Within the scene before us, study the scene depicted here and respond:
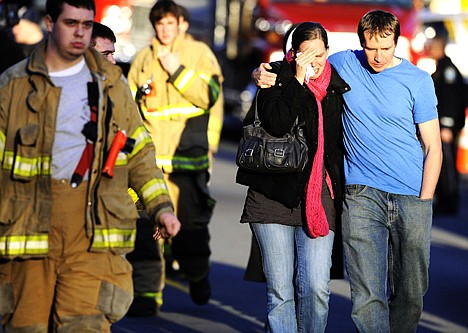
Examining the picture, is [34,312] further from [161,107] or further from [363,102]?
[161,107]

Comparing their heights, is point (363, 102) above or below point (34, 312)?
above

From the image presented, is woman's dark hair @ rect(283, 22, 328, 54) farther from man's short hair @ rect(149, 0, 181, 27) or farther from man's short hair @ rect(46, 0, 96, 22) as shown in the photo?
man's short hair @ rect(149, 0, 181, 27)

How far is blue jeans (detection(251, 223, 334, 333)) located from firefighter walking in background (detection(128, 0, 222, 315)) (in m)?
2.22

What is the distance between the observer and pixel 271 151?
6801 mm

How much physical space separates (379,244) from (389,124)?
628 millimetres

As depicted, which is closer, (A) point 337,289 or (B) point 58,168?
(B) point 58,168

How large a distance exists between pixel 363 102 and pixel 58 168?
2073mm

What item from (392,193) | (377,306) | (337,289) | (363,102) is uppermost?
(363,102)

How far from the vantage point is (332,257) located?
7.40m

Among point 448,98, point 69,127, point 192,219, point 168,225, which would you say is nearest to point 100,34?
point 69,127

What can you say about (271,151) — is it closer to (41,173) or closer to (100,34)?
(100,34)

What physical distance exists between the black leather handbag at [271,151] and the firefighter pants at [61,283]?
145 centimetres

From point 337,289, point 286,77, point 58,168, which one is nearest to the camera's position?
point 58,168

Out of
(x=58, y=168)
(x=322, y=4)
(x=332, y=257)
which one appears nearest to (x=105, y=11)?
(x=322, y=4)
